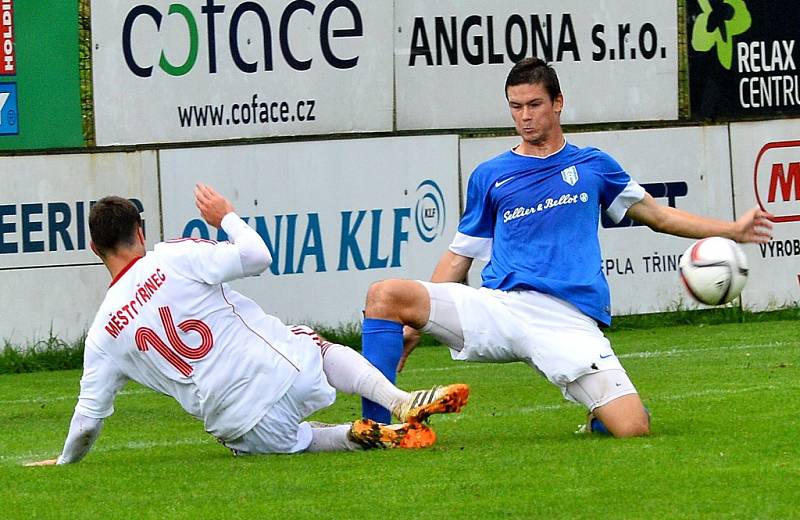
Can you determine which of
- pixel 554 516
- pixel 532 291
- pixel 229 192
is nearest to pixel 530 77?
pixel 532 291

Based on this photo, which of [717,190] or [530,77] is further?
[717,190]

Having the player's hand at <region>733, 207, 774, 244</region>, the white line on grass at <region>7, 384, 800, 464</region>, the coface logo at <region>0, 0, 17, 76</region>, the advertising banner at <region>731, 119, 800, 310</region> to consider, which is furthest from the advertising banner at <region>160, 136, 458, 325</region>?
the player's hand at <region>733, 207, 774, 244</region>

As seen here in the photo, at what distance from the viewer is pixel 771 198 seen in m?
13.7

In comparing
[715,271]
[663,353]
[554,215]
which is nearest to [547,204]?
[554,215]

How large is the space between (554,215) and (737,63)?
680 centimetres

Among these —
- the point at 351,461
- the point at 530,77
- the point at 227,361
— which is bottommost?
the point at 351,461

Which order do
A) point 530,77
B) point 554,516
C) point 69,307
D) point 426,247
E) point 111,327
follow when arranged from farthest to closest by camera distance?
point 426,247, point 69,307, point 530,77, point 111,327, point 554,516

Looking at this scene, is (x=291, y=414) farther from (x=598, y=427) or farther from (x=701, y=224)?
(x=701, y=224)

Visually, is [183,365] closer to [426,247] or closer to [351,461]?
[351,461]

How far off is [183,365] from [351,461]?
79 cm

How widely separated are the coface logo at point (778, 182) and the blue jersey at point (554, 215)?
6140mm

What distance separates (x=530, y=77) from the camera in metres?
7.61

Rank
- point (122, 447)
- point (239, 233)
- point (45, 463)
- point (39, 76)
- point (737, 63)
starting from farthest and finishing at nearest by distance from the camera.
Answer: point (737, 63)
point (39, 76)
point (122, 447)
point (45, 463)
point (239, 233)

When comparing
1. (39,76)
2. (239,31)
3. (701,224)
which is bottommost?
(701,224)
